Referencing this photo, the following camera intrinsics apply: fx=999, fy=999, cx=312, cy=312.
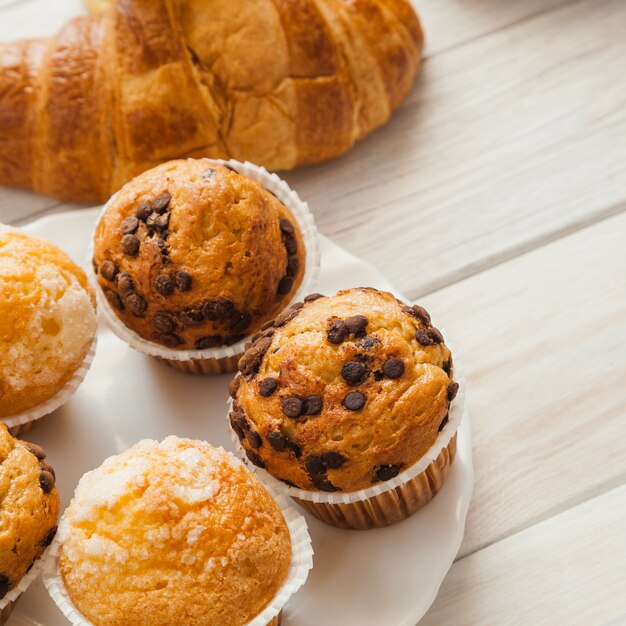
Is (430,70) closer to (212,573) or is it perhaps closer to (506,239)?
(506,239)

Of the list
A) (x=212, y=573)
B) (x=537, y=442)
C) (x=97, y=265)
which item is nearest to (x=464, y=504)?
(x=537, y=442)

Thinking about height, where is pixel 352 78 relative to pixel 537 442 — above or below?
above

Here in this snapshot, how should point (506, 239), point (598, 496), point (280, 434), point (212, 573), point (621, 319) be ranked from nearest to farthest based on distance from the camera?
point (212, 573), point (280, 434), point (598, 496), point (621, 319), point (506, 239)

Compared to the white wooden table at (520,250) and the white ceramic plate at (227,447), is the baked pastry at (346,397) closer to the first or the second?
the white ceramic plate at (227,447)

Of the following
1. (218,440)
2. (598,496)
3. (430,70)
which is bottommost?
(598,496)

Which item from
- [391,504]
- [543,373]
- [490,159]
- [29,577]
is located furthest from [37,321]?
[490,159]

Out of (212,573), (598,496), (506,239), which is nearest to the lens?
(212,573)

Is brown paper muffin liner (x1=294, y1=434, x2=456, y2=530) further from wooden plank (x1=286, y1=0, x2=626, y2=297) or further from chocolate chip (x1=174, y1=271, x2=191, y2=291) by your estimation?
wooden plank (x1=286, y1=0, x2=626, y2=297)

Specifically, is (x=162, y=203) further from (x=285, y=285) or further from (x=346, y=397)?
(x=346, y=397)
